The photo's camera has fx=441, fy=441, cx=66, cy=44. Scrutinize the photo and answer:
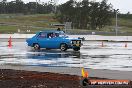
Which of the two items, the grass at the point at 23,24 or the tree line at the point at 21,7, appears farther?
the tree line at the point at 21,7

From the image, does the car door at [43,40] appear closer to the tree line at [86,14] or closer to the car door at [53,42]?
the car door at [53,42]

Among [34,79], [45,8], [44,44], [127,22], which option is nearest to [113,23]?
[127,22]

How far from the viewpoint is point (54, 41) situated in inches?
1288

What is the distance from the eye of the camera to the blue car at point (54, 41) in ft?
105

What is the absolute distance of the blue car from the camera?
32031mm

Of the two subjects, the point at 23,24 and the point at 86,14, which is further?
the point at 86,14

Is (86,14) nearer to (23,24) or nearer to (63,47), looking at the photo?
(23,24)

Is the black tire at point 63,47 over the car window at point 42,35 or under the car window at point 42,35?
under

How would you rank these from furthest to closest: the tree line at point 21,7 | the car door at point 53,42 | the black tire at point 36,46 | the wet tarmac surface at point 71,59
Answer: the tree line at point 21,7 → the black tire at point 36,46 → the car door at point 53,42 → the wet tarmac surface at point 71,59

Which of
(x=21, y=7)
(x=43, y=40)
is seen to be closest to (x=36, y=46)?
(x=43, y=40)

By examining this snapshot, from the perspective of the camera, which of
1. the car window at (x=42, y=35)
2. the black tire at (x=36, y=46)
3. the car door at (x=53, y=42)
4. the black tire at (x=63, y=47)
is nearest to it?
the black tire at (x=63, y=47)

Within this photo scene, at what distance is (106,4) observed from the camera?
125 metres

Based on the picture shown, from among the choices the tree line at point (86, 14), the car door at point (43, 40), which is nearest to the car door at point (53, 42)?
the car door at point (43, 40)

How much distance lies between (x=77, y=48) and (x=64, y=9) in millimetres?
89674
